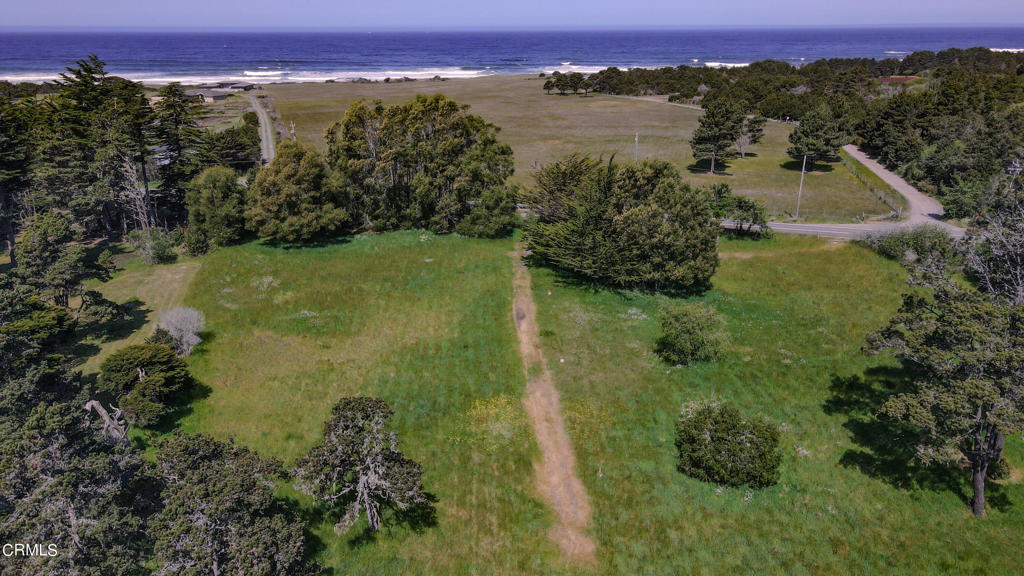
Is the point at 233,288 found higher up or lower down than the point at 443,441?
higher up

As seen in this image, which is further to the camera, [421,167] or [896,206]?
[896,206]

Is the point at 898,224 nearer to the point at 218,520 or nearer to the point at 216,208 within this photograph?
the point at 218,520

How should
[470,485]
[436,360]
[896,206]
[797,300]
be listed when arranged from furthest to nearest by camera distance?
[896,206]
[797,300]
[436,360]
[470,485]

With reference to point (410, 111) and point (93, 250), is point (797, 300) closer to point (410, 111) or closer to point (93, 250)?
point (410, 111)

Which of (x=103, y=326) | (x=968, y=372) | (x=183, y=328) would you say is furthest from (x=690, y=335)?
(x=103, y=326)

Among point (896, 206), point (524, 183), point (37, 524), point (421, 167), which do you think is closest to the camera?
point (37, 524)

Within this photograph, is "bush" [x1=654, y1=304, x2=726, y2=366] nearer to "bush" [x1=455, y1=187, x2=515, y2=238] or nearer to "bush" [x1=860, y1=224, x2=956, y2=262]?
"bush" [x1=860, y1=224, x2=956, y2=262]

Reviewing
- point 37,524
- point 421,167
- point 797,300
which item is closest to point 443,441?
point 37,524

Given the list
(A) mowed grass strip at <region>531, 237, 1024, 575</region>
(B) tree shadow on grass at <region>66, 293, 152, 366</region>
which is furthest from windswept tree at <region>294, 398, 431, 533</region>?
(B) tree shadow on grass at <region>66, 293, 152, 366</region>

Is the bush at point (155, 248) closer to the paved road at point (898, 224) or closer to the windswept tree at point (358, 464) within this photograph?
the windswept tree at point (358, 464)
